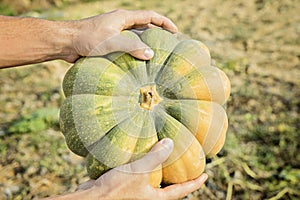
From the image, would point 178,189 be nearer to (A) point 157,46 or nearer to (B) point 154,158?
(B) point 154,158

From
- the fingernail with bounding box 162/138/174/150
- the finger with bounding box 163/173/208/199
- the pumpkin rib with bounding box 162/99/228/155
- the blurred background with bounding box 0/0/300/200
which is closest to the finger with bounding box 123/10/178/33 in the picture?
the pumpkin rib with bounding box 162/99/228/155

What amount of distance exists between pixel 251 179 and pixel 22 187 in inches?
77.4

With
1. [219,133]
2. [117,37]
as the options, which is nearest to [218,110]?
[219,133]

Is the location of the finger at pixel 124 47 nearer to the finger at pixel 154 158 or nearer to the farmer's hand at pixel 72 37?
the farmer's hand at pixel 72 37

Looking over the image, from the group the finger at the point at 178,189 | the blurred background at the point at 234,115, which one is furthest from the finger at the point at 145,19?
the blurred background at the point at 234,115

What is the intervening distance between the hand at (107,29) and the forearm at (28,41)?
7.7 inches

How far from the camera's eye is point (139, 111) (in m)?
2.62

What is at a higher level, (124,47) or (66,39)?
(124,47)

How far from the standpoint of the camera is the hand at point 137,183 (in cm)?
247

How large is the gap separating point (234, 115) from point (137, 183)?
2423mm

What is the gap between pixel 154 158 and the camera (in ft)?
8.02

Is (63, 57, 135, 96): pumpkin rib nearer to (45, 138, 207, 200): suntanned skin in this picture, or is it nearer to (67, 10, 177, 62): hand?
(67, 10, 177, 62): hand

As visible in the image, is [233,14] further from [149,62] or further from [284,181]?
[149,62]

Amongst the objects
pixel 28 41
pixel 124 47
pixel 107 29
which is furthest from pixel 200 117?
pixel 28 41
